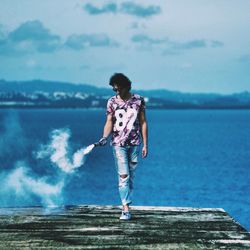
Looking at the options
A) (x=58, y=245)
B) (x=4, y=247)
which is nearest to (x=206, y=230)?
(x=58, y=245)

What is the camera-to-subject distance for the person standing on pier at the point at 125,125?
7699 millimetres

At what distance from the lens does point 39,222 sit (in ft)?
25.8

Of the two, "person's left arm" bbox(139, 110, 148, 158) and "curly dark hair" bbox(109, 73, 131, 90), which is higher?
"curly dark hair" bbox(109, 73, 131, 90)

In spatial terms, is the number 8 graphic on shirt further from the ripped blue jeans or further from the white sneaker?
the white sneaker

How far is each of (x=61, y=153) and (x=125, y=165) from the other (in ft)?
4.29

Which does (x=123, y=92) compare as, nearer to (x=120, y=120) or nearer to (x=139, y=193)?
(x=120, y=120)

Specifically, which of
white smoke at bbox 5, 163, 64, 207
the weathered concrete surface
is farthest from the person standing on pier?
white smoke at bbox 5, 163, 64, 207

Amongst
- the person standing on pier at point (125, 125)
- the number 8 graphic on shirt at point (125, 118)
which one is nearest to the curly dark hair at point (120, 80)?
the person standing on pier at point (125, 125)

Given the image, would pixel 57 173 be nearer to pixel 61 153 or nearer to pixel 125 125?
pixel 61 153

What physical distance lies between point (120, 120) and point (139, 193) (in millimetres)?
40487

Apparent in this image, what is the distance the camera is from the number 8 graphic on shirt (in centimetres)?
773

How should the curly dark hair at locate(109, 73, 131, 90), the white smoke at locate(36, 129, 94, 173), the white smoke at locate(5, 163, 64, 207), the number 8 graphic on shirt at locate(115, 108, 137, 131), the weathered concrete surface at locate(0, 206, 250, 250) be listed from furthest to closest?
the white smoke at locate(5, 163, 64, 207), the white smoke at locate(36, 129, 94, 173), the number 8 graphic on shirt at locate(115, 108, 137, 131), the curly dark hair at locate(109, 73, 131, 90), the weathered concrete surface at locate(0, 206, 250, 250)

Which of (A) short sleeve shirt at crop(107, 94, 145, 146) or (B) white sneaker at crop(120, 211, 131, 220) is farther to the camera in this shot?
(B) white sneaker at crop(120, 211, 131, 220)

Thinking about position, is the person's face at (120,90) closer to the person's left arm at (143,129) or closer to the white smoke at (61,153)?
the person's left arm at (143,129)
